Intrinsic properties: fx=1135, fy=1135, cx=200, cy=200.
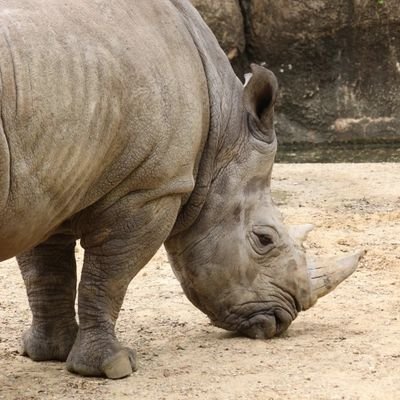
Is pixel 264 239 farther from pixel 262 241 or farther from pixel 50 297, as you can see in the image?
pixel 50 297

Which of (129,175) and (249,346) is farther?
(249,346)

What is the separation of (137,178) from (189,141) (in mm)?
308

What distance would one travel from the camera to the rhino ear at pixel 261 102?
5488mm

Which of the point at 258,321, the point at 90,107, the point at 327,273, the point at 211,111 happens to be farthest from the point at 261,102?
the point at 90,107

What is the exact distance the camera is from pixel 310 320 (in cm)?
634

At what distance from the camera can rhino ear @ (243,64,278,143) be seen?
5.49m

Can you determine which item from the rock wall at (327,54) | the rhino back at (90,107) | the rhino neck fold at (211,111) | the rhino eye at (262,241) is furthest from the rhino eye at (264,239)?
the rock wall at (327,54)

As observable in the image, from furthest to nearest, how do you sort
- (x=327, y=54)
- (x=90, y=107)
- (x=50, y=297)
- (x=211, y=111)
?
(x=327, y=54) → (x=50, y=297) → (x=211, y=111) → (x=90, y=107)

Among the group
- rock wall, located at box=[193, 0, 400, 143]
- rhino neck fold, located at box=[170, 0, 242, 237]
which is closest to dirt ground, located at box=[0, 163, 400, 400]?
rhino neck fold, located at box=[170, 0, 242, 237]

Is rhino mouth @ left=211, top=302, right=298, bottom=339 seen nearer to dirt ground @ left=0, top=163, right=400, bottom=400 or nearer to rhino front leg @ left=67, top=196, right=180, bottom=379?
dirt ground @ left=0, top=163, right=400, bottom=400

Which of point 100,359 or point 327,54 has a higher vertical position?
point 100,359

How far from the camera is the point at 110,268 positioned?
16.8 ft

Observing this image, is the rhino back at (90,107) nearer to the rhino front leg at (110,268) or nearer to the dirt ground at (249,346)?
the rhino front leg at (110,268)

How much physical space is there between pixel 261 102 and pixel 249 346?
4.01ft
